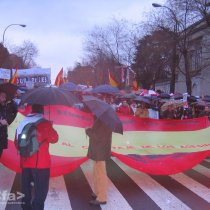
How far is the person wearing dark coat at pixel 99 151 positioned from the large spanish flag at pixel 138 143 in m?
1.42

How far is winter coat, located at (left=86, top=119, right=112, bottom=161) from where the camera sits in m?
6.79

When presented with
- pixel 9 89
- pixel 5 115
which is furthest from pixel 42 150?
pixel 9 89

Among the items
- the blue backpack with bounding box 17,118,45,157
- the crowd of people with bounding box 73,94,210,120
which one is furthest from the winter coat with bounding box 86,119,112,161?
the crowd of people with bounding box 73,94,210,120

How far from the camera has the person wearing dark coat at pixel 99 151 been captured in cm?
679

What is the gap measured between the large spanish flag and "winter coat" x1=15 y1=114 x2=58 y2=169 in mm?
2637

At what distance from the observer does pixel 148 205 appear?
7039mm

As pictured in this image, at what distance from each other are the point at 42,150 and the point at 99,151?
1664mm

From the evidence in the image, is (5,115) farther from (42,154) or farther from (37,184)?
(37,184)

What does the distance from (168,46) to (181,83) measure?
1958 centimetres

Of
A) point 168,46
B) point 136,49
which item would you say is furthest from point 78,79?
point 168,46

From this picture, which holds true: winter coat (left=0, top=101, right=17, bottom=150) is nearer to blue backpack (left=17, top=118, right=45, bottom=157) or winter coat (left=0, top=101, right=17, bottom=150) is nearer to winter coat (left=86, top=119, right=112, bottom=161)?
winter coat (left=86, top=119, right=112, bottom=161)

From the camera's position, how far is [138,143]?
358 inches

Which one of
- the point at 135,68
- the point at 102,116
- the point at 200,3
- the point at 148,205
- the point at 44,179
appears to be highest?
the point at 200,3

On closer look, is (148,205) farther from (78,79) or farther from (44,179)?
(78,79)
